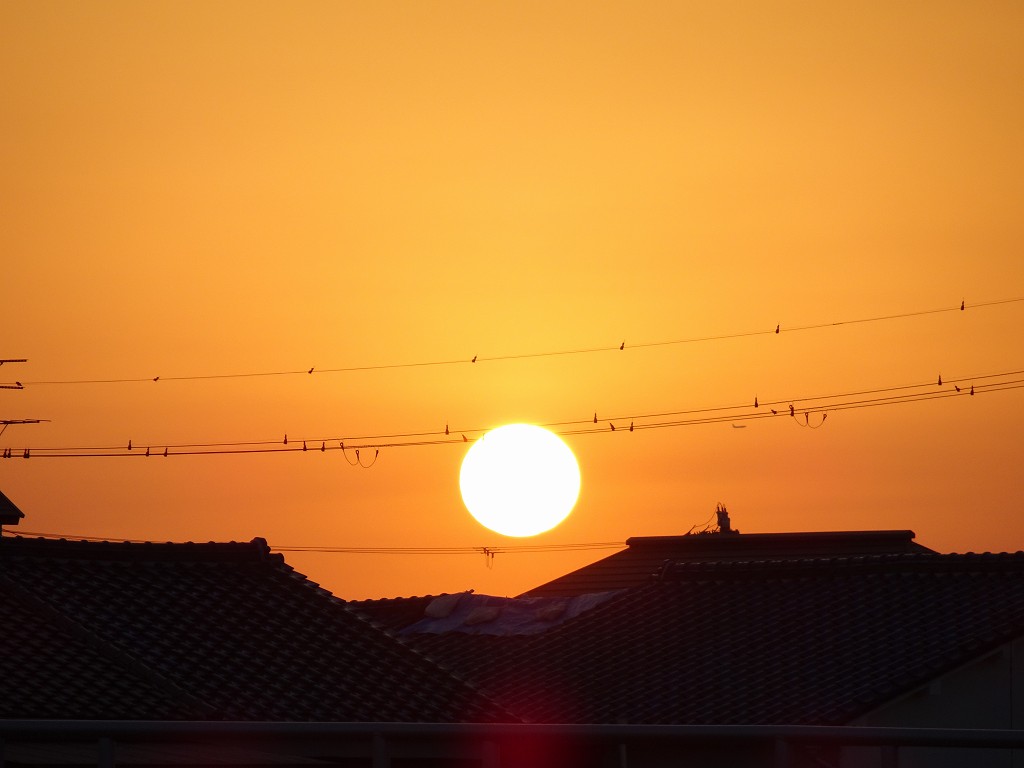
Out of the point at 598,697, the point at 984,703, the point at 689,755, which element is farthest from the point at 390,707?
the point at 984,703

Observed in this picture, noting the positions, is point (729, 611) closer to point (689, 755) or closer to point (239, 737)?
point (689, 755)

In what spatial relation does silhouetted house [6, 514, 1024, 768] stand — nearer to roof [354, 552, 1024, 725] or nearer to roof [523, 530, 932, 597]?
roof [354, 552, 1024, 725]

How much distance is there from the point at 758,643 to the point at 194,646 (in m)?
11.4

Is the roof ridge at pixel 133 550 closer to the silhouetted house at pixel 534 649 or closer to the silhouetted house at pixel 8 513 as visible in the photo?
the silhouetted house at pixel 534 649

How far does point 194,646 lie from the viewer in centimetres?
2002

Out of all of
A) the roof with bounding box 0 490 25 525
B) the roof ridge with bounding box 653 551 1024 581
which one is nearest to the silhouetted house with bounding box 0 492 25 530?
the roof with bounding box 0 490 25 525

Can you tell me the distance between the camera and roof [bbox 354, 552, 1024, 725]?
2341 centimetres

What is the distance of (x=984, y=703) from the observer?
75.6ft

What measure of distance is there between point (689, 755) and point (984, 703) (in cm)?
587

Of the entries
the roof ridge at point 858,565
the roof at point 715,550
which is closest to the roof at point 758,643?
the roof ridge at point 858,565

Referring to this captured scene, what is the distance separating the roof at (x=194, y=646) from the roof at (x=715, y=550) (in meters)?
22.4

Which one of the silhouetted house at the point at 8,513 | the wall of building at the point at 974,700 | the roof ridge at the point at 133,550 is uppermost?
the silhouetted house at the point at 8,513

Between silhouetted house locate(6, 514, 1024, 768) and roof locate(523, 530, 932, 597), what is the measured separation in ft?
Answer: 43.3

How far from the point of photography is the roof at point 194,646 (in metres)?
17.7
